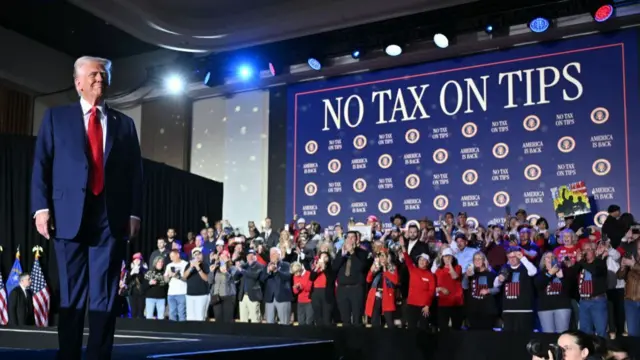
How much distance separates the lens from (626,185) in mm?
10867

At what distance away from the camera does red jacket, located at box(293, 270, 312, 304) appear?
10.1 meters

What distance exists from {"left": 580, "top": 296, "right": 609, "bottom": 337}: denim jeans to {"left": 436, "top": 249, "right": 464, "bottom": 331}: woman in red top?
4.85 feet

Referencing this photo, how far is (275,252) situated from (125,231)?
7.53 metres

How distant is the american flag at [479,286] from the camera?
8644mm

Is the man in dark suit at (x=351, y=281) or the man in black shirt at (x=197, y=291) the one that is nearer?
the man in dark suit at (x=351, y=281)

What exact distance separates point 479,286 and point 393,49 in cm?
540

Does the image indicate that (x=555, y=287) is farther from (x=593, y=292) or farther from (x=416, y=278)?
(x=416, y=278)

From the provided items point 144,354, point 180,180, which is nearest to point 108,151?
point 144,354

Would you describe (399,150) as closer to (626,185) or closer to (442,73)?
(442,73)

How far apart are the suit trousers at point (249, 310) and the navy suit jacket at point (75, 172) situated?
7928mm

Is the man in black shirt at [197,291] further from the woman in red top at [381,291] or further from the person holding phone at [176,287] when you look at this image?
the woman in red top at [381,291]

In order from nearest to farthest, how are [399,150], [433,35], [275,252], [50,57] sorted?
[275,252] → [433,35] → [399,150] → [50,57]

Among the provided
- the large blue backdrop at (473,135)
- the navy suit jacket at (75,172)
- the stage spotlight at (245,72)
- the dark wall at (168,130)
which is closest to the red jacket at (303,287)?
the large blue backdrop at (473,135)

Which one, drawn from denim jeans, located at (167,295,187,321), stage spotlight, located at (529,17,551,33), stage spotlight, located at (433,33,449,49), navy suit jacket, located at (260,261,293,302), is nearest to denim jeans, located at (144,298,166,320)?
denim jeans, located at (167,295,187,321)
